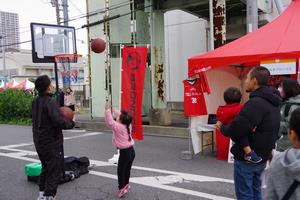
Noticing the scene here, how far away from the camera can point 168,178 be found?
6.88m

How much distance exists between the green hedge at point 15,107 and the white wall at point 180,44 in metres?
7.38

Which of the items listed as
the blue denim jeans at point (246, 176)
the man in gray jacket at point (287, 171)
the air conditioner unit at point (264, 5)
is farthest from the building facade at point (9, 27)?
the man in gray jacket at point (287, 171)

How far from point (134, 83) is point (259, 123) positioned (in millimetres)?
5136

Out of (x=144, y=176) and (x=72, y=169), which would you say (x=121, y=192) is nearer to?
(x=144, y=176)

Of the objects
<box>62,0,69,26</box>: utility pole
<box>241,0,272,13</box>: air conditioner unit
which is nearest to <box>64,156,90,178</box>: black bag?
<box>241,0,272,13</box>: air conditioner unit

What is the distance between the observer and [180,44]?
19.8m

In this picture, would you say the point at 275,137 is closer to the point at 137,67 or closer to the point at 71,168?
the point at 71,168

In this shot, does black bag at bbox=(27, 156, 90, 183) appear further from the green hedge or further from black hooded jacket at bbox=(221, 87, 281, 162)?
the green hedge

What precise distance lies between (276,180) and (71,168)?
5.50 m

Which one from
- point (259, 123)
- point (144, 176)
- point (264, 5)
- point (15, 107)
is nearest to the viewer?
point (259, 123)

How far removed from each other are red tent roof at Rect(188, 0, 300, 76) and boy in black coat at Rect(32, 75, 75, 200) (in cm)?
365

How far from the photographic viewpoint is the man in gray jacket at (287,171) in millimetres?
2062

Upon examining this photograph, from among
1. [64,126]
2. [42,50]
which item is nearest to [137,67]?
[42,50]

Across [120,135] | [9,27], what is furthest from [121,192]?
[9,27]
